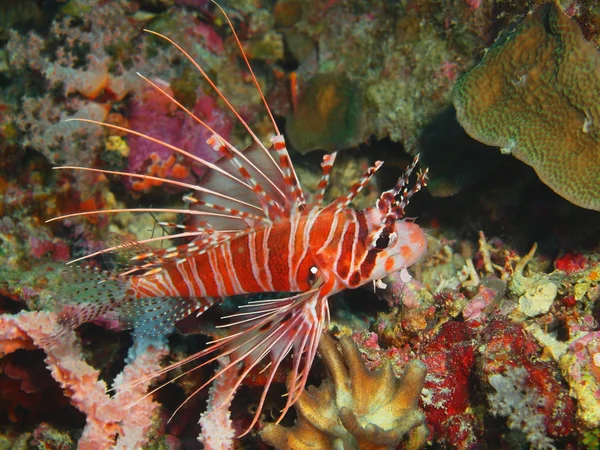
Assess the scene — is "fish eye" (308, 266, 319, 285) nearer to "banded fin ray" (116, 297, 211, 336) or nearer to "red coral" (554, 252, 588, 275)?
"banded fin ray" (116, 297, 211, 336)

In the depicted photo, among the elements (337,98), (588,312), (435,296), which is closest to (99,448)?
(435,296)

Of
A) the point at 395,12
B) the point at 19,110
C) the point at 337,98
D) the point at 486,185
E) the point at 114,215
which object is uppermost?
the point at 395,12

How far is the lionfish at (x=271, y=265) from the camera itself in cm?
302

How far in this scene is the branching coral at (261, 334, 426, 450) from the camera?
112 inches

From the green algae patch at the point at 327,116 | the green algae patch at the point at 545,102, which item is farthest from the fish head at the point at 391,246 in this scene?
the green algae patch at the point at 327,116

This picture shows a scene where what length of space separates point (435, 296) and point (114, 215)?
398 centimetres

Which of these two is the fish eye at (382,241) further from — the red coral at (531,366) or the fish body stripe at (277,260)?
the red coral at (531,366)

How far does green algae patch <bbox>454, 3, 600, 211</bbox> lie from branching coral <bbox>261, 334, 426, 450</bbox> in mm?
2019

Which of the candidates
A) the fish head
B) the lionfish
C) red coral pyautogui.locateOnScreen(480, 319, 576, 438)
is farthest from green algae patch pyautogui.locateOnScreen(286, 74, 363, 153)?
red coral pyautogui.locateOnScreen(480, 319, 576, 438)

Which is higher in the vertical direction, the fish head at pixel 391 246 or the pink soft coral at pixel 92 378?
the fish head at pixel 391 246

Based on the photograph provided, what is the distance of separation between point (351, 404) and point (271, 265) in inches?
44.2

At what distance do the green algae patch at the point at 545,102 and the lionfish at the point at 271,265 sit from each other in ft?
4.20

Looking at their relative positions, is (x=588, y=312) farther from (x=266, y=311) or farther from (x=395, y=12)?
(x=395, y=12)

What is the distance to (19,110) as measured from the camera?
510cm
